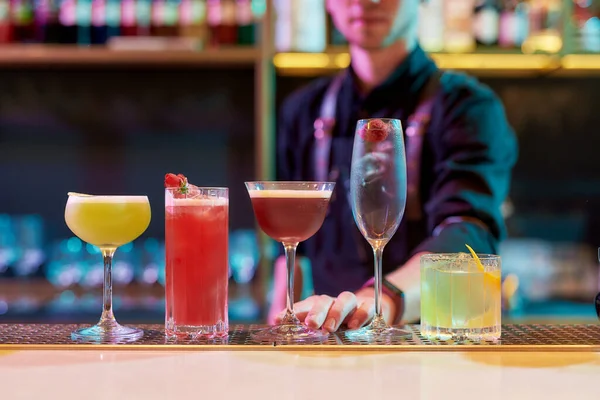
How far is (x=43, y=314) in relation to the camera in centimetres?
296

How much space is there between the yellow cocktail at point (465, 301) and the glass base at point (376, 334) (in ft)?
0.18

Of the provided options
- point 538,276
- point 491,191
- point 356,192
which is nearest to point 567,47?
point 491,191

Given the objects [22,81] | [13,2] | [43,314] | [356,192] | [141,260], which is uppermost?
[13,2]

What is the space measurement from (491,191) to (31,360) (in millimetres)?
2092

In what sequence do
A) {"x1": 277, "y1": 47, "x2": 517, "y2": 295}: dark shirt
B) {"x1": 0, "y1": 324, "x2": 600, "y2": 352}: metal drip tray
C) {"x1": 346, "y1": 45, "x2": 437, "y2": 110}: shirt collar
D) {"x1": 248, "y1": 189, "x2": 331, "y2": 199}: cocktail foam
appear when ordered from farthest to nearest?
{"x1": 346, "y1": 45, "x2": 437, "y2": 110}: shirt collar, {"x1": 277, "y1": 47, "x2": 517, "y2": 295}: dark shirt, {"x1": 248, "y1": 189, "x2": 331, "y2": 199}: cocktail foam, {"x1": 0, "y1": 324, "x2": 600, "y2": 352}: metal drip tray

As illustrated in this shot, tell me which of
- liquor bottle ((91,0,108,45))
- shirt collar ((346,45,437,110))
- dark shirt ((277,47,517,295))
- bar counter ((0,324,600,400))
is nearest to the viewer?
bar counter ((0,324,600,400))

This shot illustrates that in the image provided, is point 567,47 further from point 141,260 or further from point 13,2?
point 13,2

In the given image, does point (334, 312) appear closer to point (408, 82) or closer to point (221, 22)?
point (408, 82)

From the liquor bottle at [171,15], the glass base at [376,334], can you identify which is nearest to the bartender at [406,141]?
the liquor bottle at [171,15]

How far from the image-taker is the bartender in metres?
2.75

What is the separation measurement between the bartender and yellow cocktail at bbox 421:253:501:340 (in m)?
1.57

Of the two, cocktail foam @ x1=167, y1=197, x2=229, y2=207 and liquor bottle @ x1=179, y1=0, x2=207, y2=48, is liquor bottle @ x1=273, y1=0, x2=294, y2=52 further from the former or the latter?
cocktail foam @ x1=167, y1=197, x2=229, y2=207

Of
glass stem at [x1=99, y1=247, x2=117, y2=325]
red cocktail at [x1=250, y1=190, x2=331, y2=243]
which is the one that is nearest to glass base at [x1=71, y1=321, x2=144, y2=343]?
glass stem at [x1=99, y1=247, x2=117, y2=325]

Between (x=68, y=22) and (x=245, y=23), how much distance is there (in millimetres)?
729
